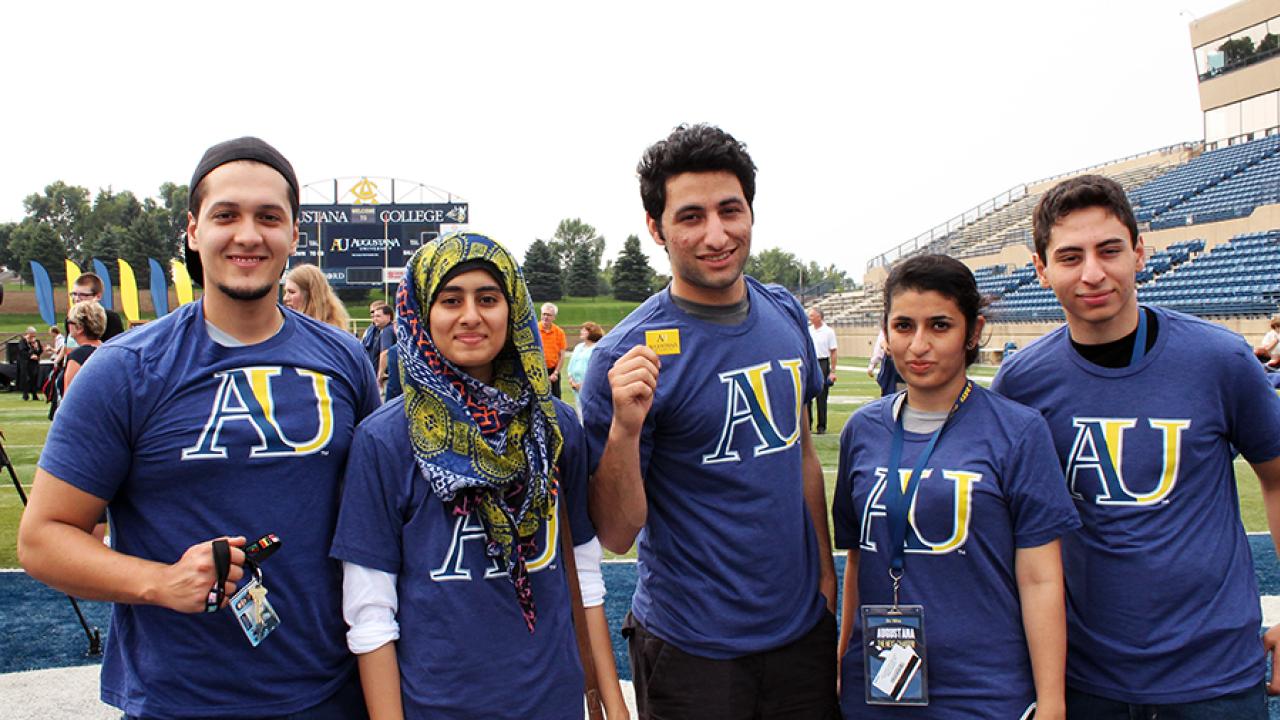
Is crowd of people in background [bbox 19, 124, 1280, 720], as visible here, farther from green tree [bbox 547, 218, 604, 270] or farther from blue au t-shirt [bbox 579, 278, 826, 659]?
green tree [bbox 547, 218, 604, 270]

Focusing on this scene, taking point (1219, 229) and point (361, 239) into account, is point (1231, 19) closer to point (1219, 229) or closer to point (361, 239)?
point (1219, 229)

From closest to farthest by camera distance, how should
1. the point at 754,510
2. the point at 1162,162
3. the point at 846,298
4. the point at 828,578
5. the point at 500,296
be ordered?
the point at 500,296
the point at 754,510
the point at 828,578
the point at 1162,162
the point at 846,298

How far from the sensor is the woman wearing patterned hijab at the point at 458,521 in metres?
1.88

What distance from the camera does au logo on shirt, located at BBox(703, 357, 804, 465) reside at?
91.2 inches

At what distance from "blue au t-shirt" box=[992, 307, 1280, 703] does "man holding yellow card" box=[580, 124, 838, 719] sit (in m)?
0.70

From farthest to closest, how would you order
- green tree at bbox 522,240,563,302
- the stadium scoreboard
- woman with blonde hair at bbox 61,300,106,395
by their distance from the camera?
green tree at bbox 522,240,563,302 → the stadium scoreboard → woman with blonde hair at bbox 61,300,106,395

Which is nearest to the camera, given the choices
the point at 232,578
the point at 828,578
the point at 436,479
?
the point at 232,578

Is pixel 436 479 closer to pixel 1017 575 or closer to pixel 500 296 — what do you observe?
pixel 500 296

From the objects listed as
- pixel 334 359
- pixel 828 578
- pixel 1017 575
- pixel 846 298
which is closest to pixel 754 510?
pixel 828 578

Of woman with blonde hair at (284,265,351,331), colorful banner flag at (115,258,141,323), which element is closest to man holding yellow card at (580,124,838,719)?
woman with blonde hair at (284,265,351,331)

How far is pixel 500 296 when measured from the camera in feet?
6.58

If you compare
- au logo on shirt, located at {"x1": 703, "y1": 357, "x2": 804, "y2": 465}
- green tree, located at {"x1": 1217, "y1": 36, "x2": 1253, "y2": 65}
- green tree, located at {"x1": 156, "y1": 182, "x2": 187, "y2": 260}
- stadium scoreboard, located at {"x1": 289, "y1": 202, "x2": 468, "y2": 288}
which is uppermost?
green tree, located at {"x1": 156, "y1": 182, "x2": 187, "y2": 260}

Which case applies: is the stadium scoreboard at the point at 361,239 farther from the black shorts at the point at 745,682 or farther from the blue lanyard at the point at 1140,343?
the blue lanyard at the point at 1140,343

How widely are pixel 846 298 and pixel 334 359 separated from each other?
4722cm
